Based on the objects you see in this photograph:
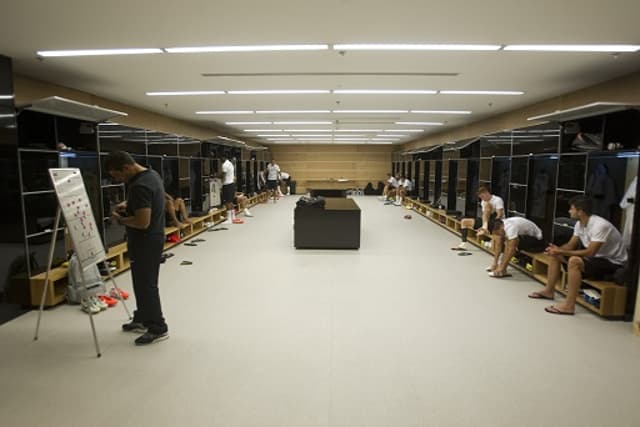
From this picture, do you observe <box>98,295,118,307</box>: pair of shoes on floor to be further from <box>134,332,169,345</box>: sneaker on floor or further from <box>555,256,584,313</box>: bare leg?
<box>555,256,584,313</box>: bare leg

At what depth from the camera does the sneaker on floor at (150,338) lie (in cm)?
332

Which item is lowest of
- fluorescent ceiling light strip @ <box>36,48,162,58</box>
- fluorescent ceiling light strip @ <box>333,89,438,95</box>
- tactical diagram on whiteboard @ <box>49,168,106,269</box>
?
tactical diagram on whiteboard @ <box>49,168,106,269</box>

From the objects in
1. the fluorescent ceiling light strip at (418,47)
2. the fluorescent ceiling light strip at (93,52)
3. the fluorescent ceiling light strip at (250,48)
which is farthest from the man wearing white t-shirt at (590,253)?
the fluorescent ceiling light strip at (93,52)

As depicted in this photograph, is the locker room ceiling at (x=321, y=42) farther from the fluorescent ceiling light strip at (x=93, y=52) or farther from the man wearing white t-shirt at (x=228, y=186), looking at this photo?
the man wearing white t-shirt at (x=228, y=186)

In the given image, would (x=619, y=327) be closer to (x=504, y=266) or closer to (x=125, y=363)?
(x=504, y=266)

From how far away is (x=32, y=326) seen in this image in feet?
12.3

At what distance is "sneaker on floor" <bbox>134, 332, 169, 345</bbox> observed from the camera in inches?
131

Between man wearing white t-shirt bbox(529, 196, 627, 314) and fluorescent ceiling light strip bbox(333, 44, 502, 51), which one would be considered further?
man wearing white t-shirt bbox(529, 196, 627, 314)

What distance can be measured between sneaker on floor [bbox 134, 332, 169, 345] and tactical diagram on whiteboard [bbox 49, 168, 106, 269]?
0.79 m

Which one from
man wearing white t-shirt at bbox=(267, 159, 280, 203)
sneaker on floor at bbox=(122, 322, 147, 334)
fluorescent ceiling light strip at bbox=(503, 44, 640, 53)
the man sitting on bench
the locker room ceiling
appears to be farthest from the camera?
man wearing white t-shirt at bbox=(267, 159, 280, 203)

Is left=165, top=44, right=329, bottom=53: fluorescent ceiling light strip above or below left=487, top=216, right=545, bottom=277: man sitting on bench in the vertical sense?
above

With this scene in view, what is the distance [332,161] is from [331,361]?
65.6ft

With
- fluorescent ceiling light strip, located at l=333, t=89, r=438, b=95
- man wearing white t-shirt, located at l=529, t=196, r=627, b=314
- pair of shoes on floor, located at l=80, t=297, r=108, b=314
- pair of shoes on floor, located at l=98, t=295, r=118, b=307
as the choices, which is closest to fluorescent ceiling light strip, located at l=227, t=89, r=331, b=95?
fluorescent ceiling light strip, located at l=333, t=89, r=438, b=95

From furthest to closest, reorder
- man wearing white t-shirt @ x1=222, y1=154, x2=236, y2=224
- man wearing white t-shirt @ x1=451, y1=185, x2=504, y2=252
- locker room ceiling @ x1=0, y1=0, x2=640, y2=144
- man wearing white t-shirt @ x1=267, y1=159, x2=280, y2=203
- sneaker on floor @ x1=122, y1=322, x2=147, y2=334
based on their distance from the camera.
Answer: man wearing white t-shirt @ x1=267, y1=159, x2=280, y2=203, man wearing white t-shirt @ x1=222, y1=154, x2=236, y2=224, man wearing white t-shirt @ x1=451, y1=185, x2=504, y2=252, sneaker on floor @ x1=122, y1=322, x2=147, y2=334, locker room ceiling @ x1=0, y1=0, x2=640, y2=144
